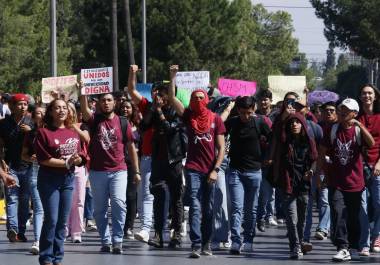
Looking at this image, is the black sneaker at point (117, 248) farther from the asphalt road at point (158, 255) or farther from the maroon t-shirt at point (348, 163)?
the maroon t-shirt at point (348, 163)

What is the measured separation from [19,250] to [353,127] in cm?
429

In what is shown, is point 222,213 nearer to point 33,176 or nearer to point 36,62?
point 33,176

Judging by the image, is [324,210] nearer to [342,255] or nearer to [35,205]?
[342,255]

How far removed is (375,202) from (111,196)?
3131mm

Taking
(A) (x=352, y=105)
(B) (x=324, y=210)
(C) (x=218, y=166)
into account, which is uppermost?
(A) (x=352, y=105)

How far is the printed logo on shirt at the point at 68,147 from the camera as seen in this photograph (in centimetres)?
1245

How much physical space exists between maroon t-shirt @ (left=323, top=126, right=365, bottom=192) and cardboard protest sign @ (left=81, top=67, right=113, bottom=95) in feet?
34.3

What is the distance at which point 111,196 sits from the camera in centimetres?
1441

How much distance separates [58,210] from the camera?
1241 centimetres

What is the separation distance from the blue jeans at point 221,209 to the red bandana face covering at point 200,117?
912 millimetres

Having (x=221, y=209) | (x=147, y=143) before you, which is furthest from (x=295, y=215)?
(x=147, y=143)

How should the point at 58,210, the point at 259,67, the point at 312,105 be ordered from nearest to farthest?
1. the point at 58,210
2. the point at 312,105
3. the point at 259,67

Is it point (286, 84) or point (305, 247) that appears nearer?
point (305, 247)

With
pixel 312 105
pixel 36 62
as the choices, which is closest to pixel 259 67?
pixel 36 62
